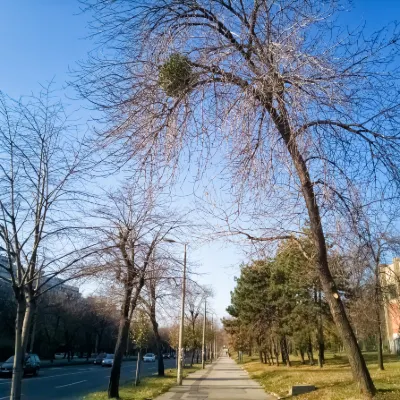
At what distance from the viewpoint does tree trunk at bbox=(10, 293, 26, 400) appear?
7949mm

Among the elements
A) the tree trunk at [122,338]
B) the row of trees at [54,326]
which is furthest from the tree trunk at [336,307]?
the row of trees at [54,326]

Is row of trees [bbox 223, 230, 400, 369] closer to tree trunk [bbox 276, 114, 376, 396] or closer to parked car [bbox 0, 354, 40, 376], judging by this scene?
tree trunk [bbox 276, 114, 376, 396]

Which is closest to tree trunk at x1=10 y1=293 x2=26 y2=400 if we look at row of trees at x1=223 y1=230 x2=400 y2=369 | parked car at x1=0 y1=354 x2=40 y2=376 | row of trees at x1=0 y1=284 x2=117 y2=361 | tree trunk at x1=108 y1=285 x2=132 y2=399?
tree trunk at x1=108 y1=285 x2=132 y2=399

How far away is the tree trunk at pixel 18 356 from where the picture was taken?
7949 millimetres

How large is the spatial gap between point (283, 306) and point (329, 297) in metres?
30.8

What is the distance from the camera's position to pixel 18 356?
316 inches

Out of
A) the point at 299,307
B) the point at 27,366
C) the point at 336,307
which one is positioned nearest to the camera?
the point at 336,307

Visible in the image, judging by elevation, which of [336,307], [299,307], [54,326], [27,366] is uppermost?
[54,326]

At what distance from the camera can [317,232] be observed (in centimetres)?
1005

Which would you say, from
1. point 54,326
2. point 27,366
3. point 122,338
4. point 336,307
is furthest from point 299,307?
point 54,326

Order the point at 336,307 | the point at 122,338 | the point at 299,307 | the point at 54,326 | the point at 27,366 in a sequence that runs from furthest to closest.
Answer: the point at 54,326 → the point at 299,307 → the point at 27,366 → the point at 122,338 → the point at 336,307

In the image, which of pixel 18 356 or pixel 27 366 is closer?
pixel 18 356

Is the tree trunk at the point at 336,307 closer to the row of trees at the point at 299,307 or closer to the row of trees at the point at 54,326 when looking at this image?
the row of trees at the point at 299,307

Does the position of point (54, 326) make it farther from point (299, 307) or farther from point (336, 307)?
point (336, 307)
